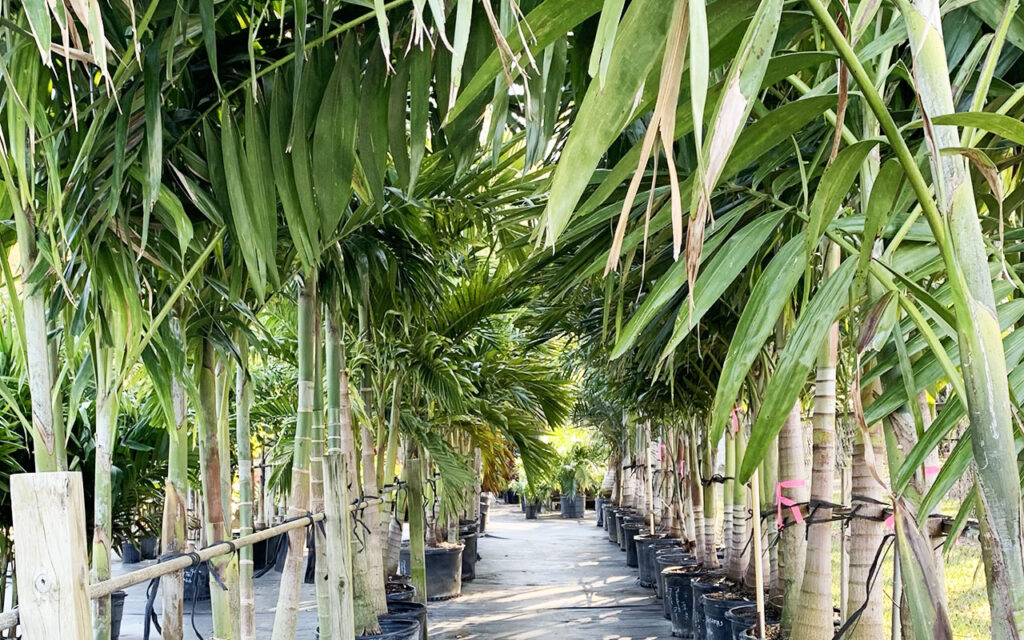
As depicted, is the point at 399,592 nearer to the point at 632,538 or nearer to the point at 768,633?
the point at 768,633

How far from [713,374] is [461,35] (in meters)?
3.14

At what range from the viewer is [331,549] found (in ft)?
7.35

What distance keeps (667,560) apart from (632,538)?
241 centimetres

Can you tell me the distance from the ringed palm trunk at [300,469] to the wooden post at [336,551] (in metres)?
0.07

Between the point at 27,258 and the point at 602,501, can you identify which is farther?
the point at 602,501

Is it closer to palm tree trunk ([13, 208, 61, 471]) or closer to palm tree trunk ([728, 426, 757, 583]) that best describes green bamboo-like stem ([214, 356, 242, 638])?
palm tree trunk ([13, 208, 61, 471])

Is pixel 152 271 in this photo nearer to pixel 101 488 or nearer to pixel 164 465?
pixel 101 488

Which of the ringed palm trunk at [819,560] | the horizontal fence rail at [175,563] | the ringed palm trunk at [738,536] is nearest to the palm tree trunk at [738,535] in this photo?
the ringed palm trunk at [738,536]

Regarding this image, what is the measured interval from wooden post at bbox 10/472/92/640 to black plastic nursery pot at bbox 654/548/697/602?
447cm

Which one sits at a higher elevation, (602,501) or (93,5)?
(93,5)

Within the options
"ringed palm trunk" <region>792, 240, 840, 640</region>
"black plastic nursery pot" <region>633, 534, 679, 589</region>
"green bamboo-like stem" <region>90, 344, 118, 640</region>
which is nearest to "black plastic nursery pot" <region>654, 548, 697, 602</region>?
"black plastic nursery pot" <region>633, 534, 679, 589</region>

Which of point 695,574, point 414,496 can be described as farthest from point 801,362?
point 695,574

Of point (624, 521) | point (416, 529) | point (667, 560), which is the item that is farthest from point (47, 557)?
point (624, 521)

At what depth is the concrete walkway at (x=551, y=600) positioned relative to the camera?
4.64 m
